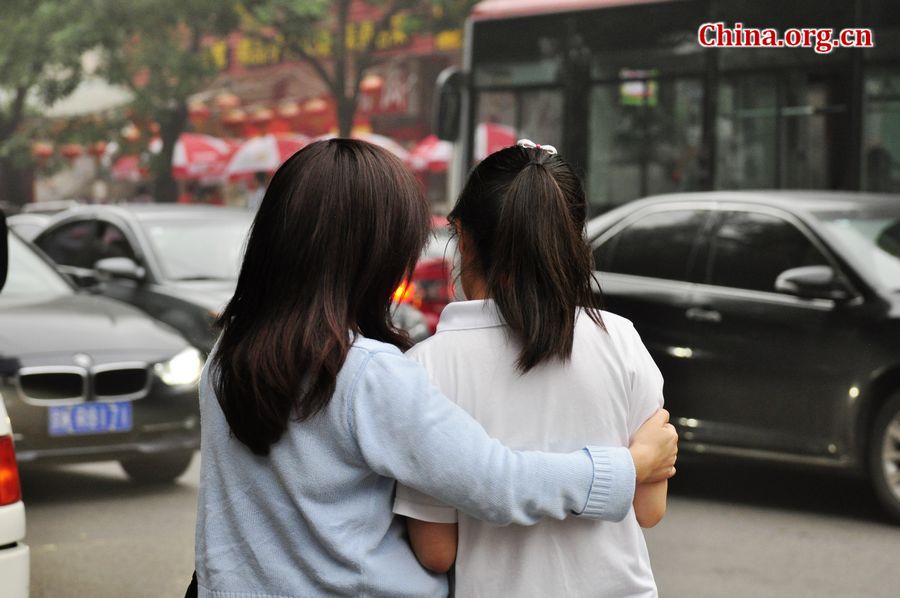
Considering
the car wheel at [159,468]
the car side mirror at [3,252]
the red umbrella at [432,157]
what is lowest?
the car wheel at [159,468]

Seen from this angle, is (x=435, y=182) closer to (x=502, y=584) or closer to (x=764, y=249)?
(x=764, y=249)

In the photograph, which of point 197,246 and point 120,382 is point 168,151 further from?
point 120,382

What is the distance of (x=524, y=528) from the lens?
2086 mm

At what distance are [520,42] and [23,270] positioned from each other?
428 centimetres

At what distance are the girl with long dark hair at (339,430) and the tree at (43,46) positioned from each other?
935 inches

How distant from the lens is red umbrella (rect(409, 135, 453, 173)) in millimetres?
24000

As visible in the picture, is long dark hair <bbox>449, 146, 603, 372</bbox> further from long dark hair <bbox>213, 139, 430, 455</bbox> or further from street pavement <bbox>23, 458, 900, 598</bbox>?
street pavement <bbox>23, 458, 900, 598</bbox>

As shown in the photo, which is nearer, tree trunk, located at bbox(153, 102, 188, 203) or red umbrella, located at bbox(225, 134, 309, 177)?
red umbrella, located at bbox(225, 134, 309, 177)

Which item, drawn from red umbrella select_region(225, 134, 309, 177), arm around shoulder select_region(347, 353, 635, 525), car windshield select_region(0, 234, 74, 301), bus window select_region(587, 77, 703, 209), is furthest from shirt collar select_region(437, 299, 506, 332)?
red umbrella select_region(225, 134, 309, 177)

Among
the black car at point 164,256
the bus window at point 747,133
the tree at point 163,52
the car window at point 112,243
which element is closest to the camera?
the black car at point 164,256

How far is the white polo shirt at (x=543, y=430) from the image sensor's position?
2.08m

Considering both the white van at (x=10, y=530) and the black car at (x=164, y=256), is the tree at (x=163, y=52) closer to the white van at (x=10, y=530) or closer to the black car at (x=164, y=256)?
the black car at (x=164, y=256)

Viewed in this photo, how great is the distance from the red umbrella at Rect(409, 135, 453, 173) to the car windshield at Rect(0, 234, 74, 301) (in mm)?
15799

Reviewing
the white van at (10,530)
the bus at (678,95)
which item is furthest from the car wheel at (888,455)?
the white van at (10,530)
